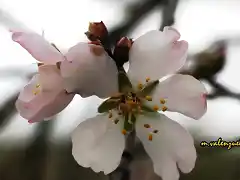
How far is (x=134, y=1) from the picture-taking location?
3.31 ft

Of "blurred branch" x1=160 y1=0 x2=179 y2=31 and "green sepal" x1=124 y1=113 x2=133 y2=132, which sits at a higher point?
"green sepal" x1=124 y1=113 x2=133 y2=132

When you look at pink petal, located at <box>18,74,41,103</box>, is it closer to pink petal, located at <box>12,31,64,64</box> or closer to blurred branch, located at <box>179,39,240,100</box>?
pink petal, located at <box>12,31,64,64</box>

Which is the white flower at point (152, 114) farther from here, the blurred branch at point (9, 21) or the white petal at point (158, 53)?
the blurred branch at point (9, 21)

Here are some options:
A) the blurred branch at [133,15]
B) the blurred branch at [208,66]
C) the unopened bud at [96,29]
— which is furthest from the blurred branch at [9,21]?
the unopened bud at [96,29]

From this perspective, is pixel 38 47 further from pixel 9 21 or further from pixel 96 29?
pixel 9 21

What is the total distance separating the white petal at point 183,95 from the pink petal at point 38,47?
112 mm

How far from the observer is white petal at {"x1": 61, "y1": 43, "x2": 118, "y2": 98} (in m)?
0.51

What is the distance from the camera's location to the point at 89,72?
533 millimetres

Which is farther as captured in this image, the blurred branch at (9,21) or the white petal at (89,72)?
the blurred branch at (9,21)

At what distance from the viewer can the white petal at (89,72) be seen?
0.51 m

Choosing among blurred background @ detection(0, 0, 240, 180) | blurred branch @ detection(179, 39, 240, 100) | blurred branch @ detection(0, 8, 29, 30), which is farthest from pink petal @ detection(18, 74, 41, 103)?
blurred branch @ detection(0, 8, 29, 30)

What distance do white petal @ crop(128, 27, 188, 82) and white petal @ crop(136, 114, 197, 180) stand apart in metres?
0.05
